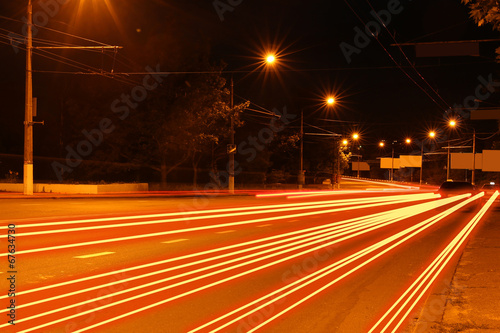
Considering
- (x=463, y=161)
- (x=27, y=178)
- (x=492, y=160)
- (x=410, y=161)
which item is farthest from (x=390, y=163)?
(x=27, y=178)

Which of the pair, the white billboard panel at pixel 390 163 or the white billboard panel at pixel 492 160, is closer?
the white billboard panel at pixel 492 160

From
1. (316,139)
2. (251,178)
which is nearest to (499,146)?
Answer: (316,139)

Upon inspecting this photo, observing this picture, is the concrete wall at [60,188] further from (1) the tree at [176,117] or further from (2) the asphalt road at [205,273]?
(2) the asphalt road at [205,273]

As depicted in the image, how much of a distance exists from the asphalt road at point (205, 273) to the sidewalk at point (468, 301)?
11.2 inches

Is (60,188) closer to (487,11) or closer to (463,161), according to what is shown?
(487,11)

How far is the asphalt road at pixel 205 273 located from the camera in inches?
243

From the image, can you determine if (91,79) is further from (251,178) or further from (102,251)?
(102,251)

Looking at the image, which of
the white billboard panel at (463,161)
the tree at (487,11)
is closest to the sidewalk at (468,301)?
the tree at (487,11)

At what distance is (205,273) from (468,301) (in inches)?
159

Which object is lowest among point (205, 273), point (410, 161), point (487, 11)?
point (205, 273)

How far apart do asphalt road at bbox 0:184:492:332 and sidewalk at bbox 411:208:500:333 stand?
Answer: 29 centimetres

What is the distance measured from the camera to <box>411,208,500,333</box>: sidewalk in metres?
6.14

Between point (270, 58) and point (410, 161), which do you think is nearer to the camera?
point (270, 58)

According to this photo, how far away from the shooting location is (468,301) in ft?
24.1
